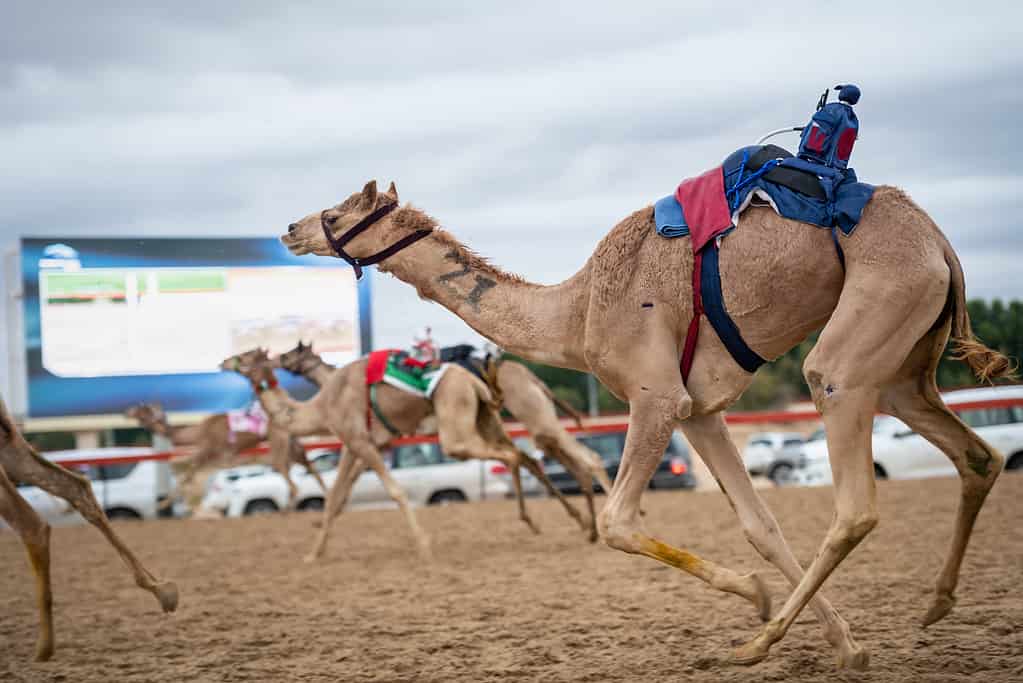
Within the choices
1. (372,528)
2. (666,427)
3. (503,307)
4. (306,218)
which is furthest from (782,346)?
(372,528)

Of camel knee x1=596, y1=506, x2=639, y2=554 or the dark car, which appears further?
the dark car

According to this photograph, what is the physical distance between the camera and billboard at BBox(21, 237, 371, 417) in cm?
2498

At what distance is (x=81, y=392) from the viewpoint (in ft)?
83.0

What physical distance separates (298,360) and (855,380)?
11.9m

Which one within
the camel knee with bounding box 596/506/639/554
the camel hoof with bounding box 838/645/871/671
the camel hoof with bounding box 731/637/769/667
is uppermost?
the camel knee with bounding box 596/506/639/554

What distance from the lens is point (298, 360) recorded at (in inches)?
621

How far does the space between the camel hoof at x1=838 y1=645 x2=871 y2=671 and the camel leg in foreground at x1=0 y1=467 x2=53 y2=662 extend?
4624 millimetres

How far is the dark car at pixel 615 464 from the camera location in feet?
68.4

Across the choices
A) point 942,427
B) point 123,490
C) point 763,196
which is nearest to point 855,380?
point 942,427

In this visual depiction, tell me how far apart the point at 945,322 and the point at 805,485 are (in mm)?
15312

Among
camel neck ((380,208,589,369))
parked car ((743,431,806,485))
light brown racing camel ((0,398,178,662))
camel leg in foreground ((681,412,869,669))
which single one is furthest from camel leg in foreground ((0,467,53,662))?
parked car ((743,431,806,485))

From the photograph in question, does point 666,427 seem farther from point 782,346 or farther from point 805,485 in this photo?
point 805,485

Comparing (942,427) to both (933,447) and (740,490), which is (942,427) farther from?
(933,447)

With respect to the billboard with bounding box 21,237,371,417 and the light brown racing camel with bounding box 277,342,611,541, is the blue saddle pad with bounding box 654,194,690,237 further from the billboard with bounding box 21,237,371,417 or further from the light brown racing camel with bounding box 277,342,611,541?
the billboard with bounding box 21,237,371,417
